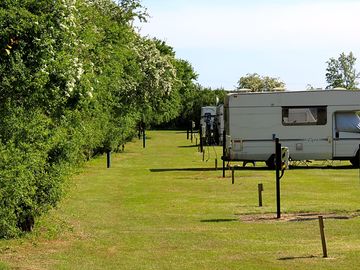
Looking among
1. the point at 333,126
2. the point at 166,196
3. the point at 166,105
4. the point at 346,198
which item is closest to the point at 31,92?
the point at 166,196

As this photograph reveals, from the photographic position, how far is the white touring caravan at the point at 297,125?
1120 inches

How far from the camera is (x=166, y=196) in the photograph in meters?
18.9

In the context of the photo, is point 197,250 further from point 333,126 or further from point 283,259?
point 333,126

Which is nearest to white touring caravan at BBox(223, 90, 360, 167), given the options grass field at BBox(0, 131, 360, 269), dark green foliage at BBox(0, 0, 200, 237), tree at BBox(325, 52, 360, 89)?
grass field at BBox(0, 131, 360, 269)

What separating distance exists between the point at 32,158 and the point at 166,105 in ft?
152

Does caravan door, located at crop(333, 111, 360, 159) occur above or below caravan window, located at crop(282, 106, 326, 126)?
below

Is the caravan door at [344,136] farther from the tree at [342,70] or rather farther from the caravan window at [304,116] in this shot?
the tree at [342,70]

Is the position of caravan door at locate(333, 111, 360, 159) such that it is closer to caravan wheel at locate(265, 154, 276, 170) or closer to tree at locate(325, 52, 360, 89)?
caravan wheel at locate(265, 154, 276, 170)

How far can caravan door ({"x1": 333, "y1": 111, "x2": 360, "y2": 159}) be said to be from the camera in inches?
1118

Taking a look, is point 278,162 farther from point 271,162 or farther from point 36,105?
point 271,162

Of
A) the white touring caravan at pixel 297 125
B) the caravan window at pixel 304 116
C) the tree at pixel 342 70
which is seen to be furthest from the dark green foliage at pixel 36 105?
the tree at pixel 342 70

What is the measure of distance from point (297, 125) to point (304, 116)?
0.48 meters

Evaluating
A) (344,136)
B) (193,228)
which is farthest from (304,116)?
(193,228)

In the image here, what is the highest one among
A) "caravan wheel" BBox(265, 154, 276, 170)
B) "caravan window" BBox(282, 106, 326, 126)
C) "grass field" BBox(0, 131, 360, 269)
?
"caravan window" BBox(282, 106, 326, 126)
